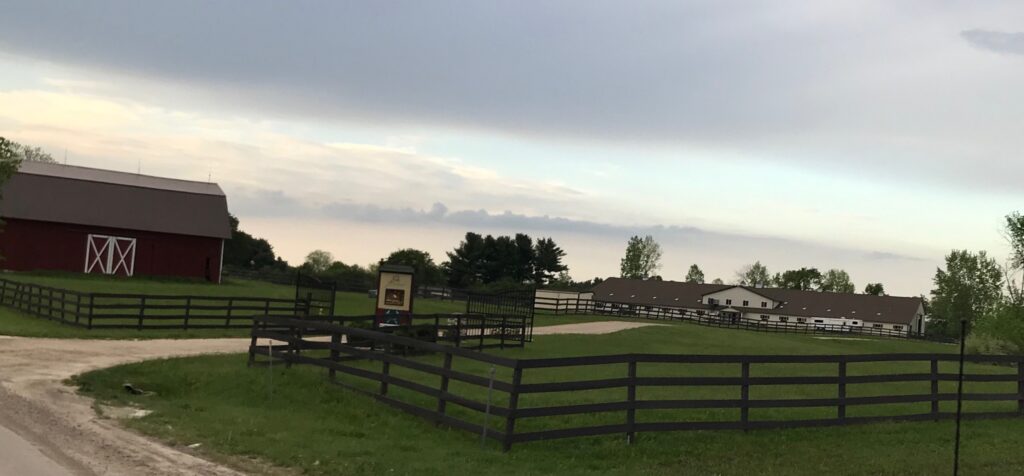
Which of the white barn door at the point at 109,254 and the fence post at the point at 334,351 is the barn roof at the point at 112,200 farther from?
the fence post at the point at 334,351

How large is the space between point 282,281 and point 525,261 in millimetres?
51865

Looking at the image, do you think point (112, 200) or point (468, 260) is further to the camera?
point (468, 260)

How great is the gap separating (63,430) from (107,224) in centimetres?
4406

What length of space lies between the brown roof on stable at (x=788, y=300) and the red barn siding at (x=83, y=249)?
61.8m

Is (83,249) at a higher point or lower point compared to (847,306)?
lower

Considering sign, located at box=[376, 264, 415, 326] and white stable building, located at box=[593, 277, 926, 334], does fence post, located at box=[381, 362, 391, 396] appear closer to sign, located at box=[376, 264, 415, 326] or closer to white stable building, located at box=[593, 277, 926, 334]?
sign, located at box=[376, 264, 415, 326]

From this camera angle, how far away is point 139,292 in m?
41.7

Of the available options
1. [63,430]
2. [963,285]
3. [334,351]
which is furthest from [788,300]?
[63,430]

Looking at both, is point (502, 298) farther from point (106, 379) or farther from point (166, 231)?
point (166, 231)

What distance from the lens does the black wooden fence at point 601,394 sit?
12.1 m

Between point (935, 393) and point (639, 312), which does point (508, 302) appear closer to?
point (935, 393)

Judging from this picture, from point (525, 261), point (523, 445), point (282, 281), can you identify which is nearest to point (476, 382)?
point (523, 445)

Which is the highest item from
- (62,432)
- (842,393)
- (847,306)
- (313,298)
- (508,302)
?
(847,306)

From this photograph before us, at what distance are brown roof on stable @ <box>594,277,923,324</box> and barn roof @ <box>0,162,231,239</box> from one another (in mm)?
60922
